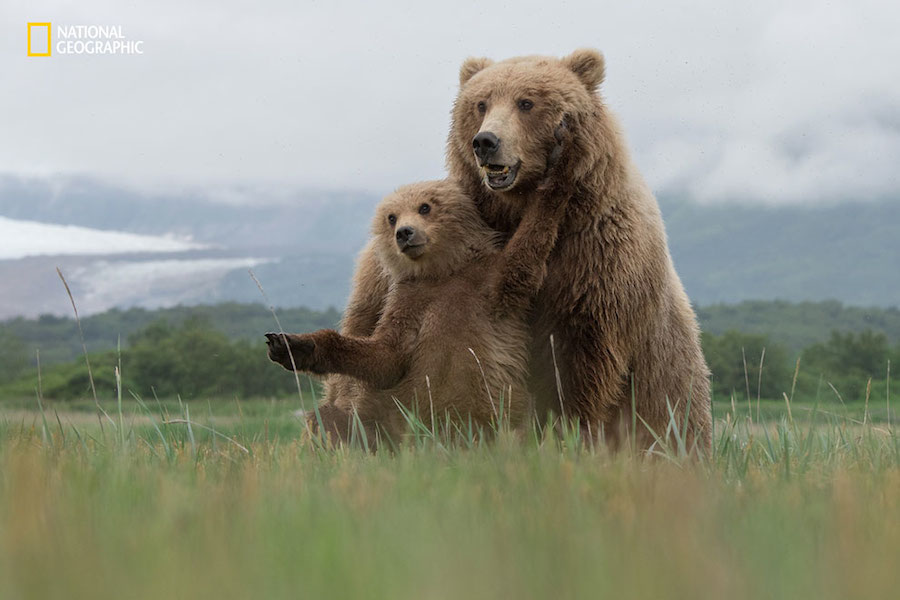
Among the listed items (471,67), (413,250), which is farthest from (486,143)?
(471,67)

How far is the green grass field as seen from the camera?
1.77 meters

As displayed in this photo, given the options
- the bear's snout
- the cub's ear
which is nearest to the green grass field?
the bear's snout

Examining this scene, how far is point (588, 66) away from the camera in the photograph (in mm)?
4668

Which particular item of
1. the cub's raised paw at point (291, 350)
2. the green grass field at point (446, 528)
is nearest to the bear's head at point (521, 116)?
the cub's raised paw at point (291, 350)

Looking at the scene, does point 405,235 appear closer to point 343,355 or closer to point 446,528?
point 343,355

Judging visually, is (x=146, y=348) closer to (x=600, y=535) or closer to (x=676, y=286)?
(x=676, y=286)

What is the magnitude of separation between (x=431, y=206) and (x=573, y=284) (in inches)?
29.1

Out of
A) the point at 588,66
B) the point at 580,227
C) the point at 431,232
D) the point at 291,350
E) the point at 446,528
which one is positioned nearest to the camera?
the point at 446,528

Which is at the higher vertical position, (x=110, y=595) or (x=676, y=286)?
(x=676, y=286)

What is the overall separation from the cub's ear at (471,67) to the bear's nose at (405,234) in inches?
38.2

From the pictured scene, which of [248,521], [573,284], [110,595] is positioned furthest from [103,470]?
[573,284]

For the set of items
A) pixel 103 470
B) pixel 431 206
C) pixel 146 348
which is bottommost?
pixel 146 348

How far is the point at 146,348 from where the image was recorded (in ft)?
68.9

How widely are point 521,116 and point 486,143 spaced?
0.95ft
